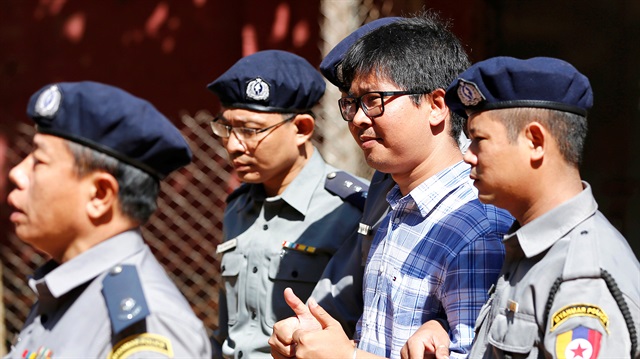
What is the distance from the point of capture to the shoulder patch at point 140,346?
2.27 metres

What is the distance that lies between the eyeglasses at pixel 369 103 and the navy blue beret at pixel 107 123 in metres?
0.55

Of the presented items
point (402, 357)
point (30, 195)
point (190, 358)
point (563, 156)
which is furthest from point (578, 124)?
point (30, 195)

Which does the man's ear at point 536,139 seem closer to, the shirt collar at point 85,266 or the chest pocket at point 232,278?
the shirt collar at point 85,266

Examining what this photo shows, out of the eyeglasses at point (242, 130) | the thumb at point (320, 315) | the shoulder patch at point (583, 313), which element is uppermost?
the eyeglasses at point (242, 130)

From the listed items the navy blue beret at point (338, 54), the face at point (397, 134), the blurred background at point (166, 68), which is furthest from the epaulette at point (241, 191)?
the blurred background at point (166, 68)

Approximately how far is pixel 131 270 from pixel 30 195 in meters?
0.32

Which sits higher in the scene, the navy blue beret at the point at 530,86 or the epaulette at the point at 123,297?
the navy blue beret at the point at 530,86

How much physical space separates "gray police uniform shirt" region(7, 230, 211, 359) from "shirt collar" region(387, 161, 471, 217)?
2.27 feet

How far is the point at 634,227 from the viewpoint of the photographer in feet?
14.8

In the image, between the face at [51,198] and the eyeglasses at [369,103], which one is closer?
the face at [51,198]

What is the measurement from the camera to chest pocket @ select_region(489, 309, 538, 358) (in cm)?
215

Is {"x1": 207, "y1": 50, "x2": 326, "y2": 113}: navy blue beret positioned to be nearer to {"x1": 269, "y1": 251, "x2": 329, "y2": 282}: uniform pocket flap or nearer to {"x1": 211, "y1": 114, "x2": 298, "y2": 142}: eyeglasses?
{"x1": 211, "y1": 114, "x2": 298, "y2": 142}: eyeglasses

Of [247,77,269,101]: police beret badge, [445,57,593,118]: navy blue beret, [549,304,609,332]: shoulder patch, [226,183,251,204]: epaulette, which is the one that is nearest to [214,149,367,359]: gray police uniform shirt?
[226,183,251,204]: epaulette

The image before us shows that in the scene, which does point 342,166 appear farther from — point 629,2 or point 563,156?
point 563,156
